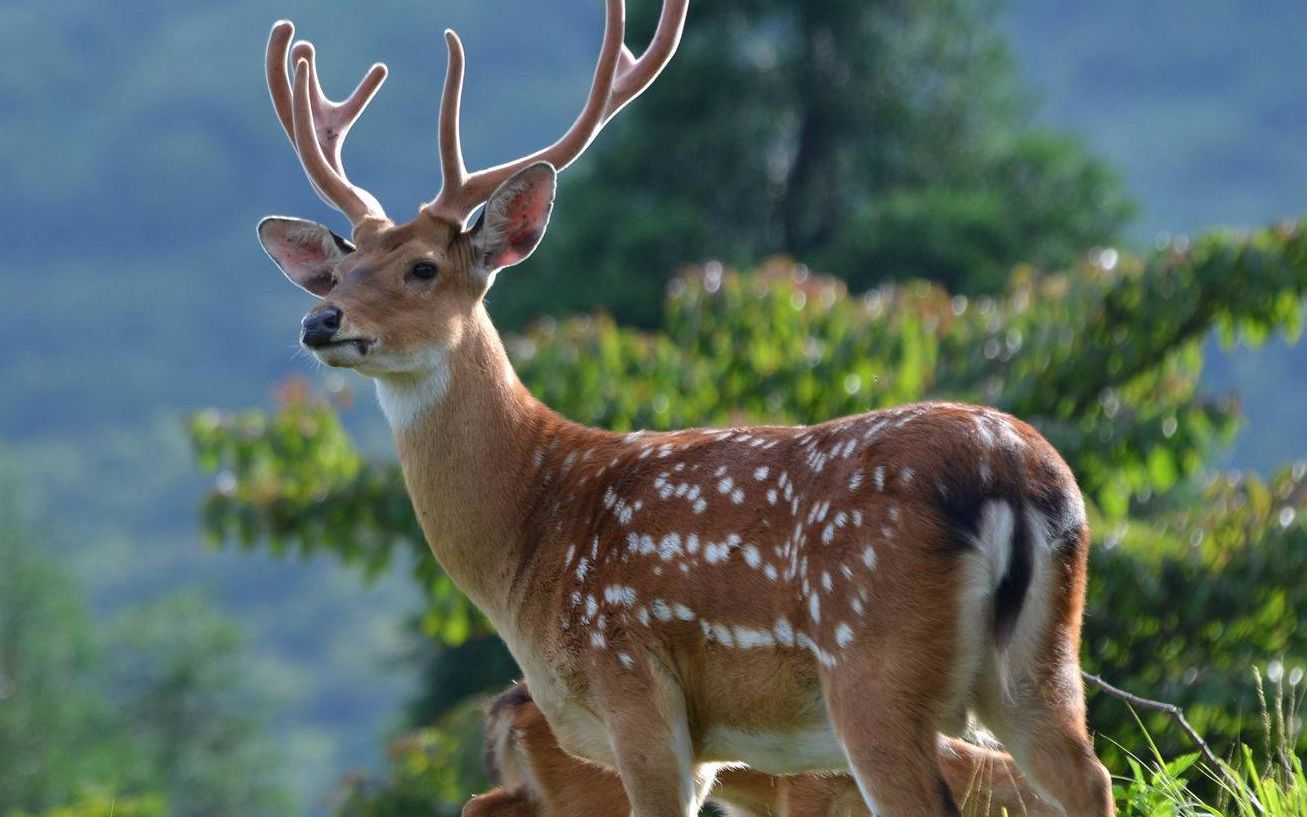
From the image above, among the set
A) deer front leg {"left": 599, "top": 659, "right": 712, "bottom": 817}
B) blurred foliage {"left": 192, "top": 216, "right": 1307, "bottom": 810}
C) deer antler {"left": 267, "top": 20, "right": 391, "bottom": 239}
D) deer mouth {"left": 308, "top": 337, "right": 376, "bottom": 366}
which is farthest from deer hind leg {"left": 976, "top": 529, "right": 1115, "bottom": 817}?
blurred foliage {"left": 192, "top": 216, "right": 1307, "bottom": 810}

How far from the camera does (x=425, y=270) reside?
7.05 m

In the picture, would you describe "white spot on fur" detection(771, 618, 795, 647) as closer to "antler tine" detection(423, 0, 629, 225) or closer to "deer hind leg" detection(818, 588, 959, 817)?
"deer hind leg" detection(818, 588, 959, 817)

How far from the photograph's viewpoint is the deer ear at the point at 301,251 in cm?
760

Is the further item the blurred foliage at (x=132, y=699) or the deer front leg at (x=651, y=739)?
the blurred foliage at (x=132, y=699)

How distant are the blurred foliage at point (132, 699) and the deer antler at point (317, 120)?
111 feet

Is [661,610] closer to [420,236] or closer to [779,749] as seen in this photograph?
[779,749]

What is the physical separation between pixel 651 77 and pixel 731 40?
27.5m

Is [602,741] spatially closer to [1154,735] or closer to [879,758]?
[879,758]

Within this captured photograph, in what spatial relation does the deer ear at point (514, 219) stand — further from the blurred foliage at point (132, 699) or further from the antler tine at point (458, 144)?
the blurred foliage at point (132, 699)

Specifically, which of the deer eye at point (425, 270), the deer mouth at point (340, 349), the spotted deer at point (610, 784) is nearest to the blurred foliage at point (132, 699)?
the spotted deer at point (610, 784)

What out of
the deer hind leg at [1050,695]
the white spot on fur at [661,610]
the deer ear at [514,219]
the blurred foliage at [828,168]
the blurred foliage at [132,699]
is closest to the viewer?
the deer hind leg at [1050,695]

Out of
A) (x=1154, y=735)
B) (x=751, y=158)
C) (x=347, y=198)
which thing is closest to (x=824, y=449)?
(x=347, y=198)

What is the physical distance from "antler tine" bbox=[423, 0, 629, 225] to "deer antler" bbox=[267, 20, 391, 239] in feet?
0.82

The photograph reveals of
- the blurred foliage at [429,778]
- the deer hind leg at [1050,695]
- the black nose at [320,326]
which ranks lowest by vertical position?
the blurred foliage at [429,778]
